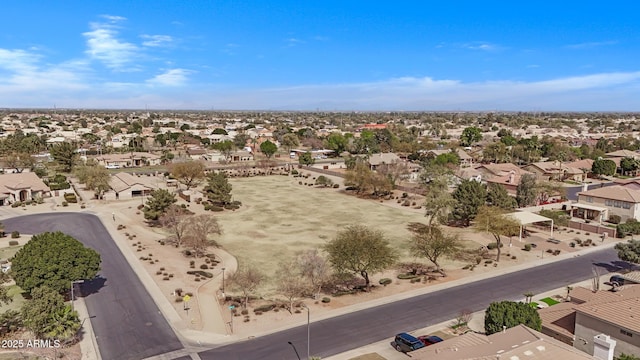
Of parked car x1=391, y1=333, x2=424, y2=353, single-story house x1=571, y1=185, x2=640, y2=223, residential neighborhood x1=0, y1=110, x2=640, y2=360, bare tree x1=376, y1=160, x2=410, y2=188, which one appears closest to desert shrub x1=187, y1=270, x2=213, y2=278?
residential neighborhood x1=0, y1=110, x2=640, y2=360

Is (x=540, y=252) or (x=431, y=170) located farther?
(x=431, y=170)

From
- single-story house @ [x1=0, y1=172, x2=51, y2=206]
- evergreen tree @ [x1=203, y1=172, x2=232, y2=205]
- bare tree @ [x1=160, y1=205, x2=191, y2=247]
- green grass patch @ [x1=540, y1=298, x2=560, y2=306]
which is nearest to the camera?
green grass patch @ [x1=540, y1=298, x2=560, y2=306]

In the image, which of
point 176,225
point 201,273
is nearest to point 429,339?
point 201,273

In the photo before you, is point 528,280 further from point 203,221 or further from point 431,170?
point 431,170

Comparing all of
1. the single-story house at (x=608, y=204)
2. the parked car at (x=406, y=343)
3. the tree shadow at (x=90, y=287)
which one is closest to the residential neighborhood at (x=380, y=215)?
the single-story house at (x=608, y=204)

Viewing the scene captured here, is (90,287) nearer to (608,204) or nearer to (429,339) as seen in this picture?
(429,339)

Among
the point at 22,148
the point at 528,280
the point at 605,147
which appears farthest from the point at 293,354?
the point at 605,147

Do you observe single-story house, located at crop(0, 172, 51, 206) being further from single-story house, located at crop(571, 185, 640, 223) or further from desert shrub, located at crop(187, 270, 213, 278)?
single-story house, located at crop(571, 185, 640, 223)
